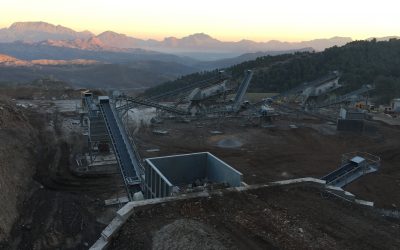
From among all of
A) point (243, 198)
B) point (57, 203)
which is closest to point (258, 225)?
point (243, 198)

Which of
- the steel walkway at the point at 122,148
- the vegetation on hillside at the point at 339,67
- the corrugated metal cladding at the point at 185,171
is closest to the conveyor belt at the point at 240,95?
the steel walkway at the point at 122,148

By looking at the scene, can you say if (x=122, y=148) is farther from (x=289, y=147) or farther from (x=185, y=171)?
(x=289, y=147)

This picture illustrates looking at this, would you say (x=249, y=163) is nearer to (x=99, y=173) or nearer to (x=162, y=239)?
(x=99, y=173)

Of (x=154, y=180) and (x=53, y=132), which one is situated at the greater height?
(x=154, y=180)

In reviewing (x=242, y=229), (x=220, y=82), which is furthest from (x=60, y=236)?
(x=220, y=82)

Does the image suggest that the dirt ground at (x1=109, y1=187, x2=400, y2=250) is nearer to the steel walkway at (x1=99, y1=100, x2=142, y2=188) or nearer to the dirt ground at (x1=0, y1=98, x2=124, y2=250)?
the steel walkway at (x1=99, y1=100, x2=142, y2=188)

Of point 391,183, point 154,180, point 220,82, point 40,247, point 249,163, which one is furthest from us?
point 220,82
